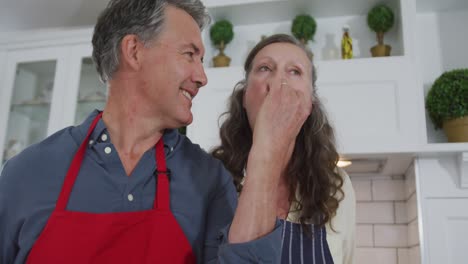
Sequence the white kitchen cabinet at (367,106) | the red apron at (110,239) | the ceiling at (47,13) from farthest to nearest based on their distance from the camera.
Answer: the ceiling at (47,13), the white kitchen cabinet at (367,106), the red apron at (110,239)

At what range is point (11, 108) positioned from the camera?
260 cm

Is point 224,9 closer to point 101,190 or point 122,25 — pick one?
point 122,25

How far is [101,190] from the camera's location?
0.82 meters

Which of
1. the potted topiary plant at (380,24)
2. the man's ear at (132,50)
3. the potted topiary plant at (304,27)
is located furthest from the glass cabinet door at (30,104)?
the man's ear at (132,50)

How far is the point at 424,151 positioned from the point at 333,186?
2.35ft

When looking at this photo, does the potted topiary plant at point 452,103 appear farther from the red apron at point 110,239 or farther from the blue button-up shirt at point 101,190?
the red apron at point 110,239

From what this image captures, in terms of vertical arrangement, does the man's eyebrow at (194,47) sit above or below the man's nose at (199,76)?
above

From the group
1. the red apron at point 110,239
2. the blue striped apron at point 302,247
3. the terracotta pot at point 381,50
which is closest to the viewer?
the red apron at point 110,239

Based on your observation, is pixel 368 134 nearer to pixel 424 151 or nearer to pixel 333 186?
pixel 424 151

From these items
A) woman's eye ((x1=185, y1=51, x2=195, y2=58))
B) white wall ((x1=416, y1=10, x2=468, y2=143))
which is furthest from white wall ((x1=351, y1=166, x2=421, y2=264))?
woman's eye ((x1=185, y1=51, x2=195, y2=58))

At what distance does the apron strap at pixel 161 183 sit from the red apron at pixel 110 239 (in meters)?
0.01

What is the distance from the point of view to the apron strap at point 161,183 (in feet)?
Result: 2.67

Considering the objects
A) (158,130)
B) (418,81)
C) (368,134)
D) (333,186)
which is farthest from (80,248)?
(418,81)

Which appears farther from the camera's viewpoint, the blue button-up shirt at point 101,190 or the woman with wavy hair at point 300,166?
the woman with wavy hair at point 300,166
